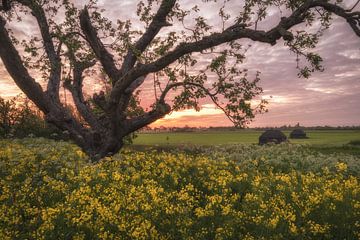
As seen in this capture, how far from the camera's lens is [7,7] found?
60.6 ft

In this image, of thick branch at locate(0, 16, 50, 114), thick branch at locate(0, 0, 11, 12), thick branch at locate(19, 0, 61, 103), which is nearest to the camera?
thick branch at locate(0, 16, 50, 114)

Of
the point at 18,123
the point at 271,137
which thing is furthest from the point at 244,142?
the point at 18,123

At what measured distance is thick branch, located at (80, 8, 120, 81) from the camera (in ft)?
61.5

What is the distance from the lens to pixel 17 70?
16984 millimetres

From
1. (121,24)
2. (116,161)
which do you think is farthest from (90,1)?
(116,161)

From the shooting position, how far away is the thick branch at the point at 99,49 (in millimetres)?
18750

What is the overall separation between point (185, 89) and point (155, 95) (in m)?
1.63

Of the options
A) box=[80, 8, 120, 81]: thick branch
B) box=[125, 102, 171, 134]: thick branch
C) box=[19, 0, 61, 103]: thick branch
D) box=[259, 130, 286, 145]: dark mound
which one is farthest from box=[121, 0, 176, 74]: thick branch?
box=[259, 130, 286, 145]: dark mound

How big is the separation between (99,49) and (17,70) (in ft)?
13.7

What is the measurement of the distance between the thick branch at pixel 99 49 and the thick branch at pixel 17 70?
3.27m

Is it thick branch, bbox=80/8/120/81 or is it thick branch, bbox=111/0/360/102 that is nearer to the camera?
thick branch, bbox=111/0/360/102

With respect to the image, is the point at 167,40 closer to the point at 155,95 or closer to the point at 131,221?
the point at 155,95

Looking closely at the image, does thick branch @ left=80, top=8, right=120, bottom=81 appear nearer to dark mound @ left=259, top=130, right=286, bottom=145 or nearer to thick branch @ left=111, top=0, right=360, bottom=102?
thick branch @ left=111, top=0, right=360, bottom=102

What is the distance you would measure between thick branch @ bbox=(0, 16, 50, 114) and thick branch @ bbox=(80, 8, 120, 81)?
3.27 m
